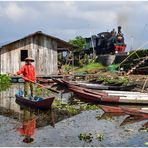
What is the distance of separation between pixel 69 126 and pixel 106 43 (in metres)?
25.9

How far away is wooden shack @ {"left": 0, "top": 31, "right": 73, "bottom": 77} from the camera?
30703mm

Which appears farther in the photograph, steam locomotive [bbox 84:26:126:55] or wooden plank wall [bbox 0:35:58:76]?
steam locomotive [bbox 84:26:126:55]

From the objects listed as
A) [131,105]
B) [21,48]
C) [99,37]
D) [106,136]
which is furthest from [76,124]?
[99,37]

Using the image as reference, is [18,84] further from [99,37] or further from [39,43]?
[99,37]

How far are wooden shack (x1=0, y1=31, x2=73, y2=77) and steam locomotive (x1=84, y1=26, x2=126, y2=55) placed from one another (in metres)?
6.01

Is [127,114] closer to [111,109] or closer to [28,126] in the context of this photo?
[111,109]

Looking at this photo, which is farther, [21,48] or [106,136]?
[21,48]

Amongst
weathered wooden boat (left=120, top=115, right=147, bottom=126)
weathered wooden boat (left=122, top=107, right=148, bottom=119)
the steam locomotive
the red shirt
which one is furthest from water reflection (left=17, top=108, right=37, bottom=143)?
the steam locomotive

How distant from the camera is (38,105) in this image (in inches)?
624

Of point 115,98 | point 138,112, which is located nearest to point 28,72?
point 115,98

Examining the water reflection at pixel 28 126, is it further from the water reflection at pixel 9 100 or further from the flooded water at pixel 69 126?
the water reflection at pixel 9 100

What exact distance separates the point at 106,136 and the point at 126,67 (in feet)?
67.6

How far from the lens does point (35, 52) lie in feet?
103

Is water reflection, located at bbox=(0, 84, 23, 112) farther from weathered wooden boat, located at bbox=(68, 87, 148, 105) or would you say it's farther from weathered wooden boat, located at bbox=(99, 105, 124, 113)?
weathered wooden boat, located at bbox=(99, 105, 124, 113)
